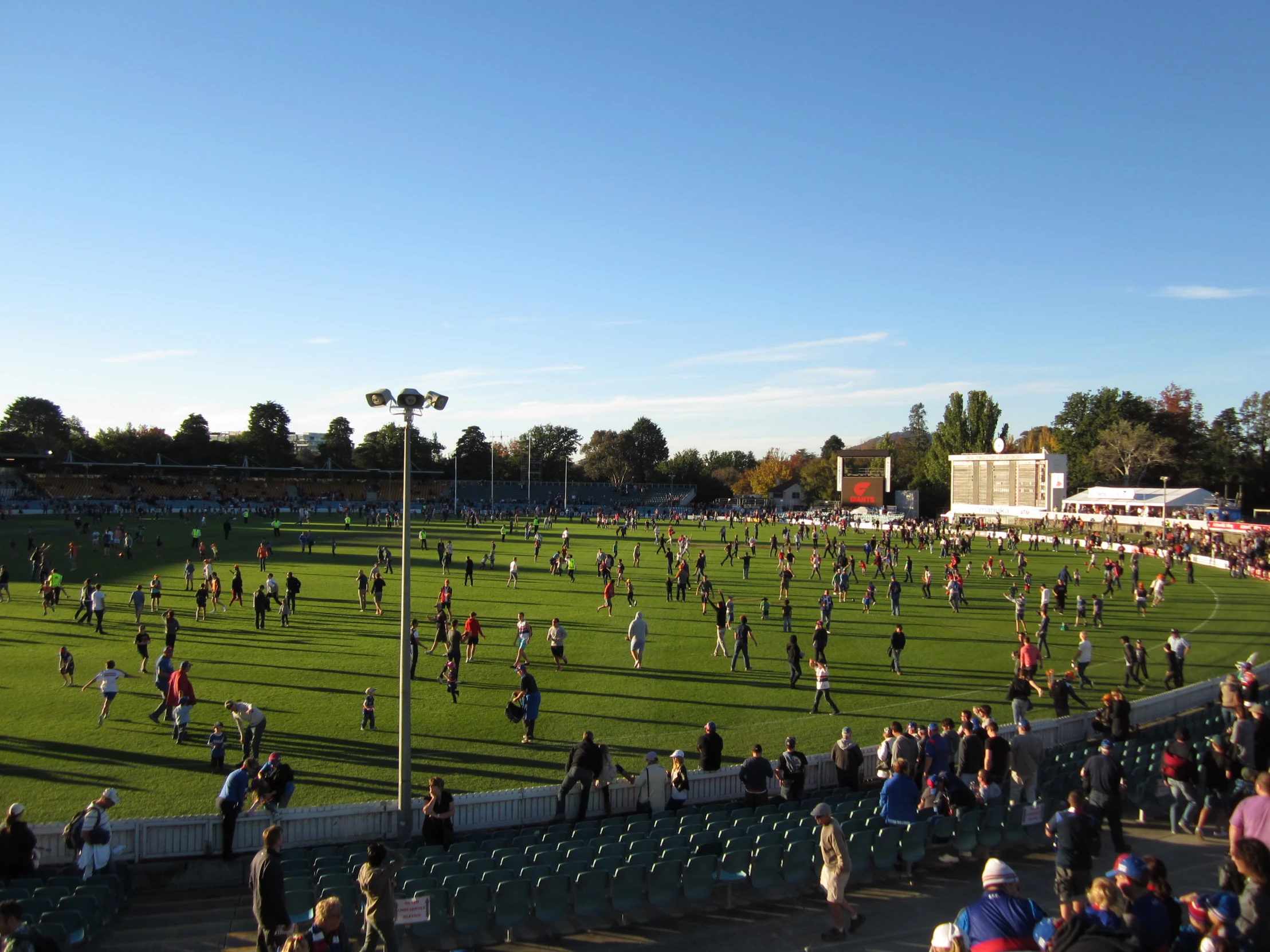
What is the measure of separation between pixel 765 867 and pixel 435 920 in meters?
3.01

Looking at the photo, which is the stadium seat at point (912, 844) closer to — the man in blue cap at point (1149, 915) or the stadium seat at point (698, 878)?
the stadium seat at point (698, 878)

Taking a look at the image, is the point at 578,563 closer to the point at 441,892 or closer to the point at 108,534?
the point at 108,534

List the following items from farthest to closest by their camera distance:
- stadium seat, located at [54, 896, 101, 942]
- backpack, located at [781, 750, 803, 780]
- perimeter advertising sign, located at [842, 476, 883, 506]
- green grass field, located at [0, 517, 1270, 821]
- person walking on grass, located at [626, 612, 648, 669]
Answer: perimeter advertising sign, located at [842, 476, 883, 506] < person walking on grass, located at [626, 612, 648, 669] < green grass field, located at [0, 517, 1270, 821] < backpack, located at [781, 750, 803, 780] < stadium seat, located at [54, 896, 101, 942]

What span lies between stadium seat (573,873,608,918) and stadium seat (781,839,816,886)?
5.93ft

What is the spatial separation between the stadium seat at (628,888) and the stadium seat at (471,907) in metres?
1.12

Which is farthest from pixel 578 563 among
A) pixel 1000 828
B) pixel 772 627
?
pixel 1000 828

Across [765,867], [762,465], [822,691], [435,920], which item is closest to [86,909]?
[435,920]

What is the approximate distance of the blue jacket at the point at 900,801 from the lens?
8.45 meters

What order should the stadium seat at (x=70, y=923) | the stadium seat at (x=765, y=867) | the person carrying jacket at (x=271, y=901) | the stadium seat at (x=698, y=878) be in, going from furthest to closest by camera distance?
the stadium seat at (x=765, y=867)
the stadium seat at (x=698, y=878)
the person carrying jacket at (x=271, y=901)
the stadium seat at (x=70, y=923)

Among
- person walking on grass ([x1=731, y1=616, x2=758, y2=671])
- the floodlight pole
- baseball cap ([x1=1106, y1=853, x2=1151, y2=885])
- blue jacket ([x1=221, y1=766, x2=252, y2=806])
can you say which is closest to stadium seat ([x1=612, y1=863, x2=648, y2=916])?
the floodlight pole

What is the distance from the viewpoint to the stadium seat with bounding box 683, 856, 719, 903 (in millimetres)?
7445

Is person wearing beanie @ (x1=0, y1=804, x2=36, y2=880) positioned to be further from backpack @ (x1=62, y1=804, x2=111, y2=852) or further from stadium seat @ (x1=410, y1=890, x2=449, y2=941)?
stadium seat @ (x1=410, y1=890, x2=449, y2=941)

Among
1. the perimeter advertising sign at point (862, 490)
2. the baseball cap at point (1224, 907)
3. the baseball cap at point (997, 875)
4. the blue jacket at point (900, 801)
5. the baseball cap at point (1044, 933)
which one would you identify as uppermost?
the perimeter advertising sign at point (862, 490)

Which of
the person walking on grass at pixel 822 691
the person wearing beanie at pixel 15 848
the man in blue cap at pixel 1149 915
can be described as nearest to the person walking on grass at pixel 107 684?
the person wearing beanie at pixel 15 848
